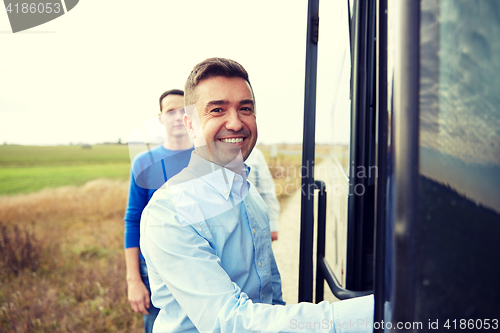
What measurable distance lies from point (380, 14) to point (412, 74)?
0.61 ft

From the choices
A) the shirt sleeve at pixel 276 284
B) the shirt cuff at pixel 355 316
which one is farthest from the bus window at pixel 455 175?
the shirt sleeve at pixel 276 284

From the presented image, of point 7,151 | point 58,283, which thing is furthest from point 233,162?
point 58,283

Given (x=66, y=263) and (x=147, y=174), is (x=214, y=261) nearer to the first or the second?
(x=147, y=174)

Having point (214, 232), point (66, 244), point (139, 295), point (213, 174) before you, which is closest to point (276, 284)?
point (214, 232)

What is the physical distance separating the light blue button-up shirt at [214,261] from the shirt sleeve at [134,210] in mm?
652

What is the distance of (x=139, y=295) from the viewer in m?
1.92

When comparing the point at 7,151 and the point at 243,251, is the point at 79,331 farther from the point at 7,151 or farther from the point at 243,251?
the point at 243,251

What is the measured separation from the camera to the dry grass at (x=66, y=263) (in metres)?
3.54

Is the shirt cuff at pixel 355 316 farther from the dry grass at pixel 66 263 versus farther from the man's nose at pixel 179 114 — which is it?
the dry grass at pixel 66 263

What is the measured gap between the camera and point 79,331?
133 inches

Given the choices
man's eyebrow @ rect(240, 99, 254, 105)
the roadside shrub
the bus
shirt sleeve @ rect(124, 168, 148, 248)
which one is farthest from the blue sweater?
the roadside shrub

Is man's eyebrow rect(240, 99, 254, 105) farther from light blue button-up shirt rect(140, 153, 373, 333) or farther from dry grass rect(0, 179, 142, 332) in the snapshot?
dry grass rect(0, 179, 142, 332)

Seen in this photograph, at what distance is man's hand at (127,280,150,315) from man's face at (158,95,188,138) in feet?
3.69

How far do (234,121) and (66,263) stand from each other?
488 cm
